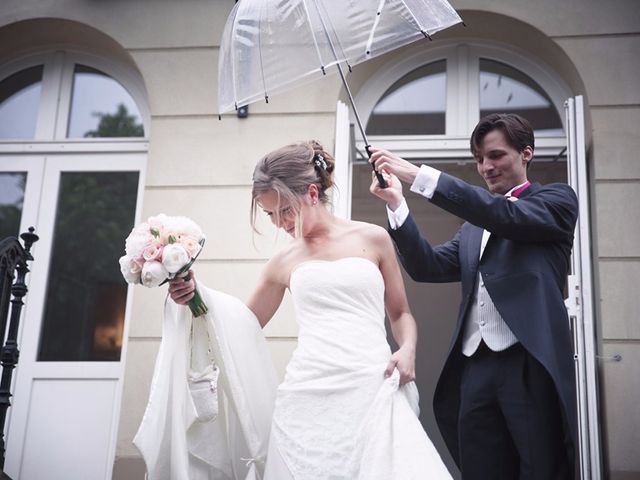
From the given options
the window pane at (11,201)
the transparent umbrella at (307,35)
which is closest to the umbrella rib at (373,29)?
the transparent umbrella at (307,35)

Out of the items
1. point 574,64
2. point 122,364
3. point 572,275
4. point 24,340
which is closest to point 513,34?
point 574,64

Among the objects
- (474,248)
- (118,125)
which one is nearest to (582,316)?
(474,248)

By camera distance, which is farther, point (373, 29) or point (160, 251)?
point (373, 29)

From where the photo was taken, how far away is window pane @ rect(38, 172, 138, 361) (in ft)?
16.5

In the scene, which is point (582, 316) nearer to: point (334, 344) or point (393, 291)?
point (393, 291)

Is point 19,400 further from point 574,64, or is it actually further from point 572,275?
point 574,64

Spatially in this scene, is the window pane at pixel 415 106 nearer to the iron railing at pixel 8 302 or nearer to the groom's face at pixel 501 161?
the groom's face at pixel 501 161

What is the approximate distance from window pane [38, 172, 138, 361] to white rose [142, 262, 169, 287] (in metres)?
2.52

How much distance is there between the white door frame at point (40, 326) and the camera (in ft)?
15.4

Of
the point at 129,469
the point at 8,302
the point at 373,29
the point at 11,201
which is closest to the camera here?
the point at 373,29

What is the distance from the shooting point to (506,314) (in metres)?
2.50

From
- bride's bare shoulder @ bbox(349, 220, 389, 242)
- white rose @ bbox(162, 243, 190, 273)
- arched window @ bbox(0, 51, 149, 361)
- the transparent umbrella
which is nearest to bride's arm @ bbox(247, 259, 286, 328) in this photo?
bride's bare shoulder @ bbox(349, 220, 389, 242)

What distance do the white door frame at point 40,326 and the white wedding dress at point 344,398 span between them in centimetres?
221

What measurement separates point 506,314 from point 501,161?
23.0 inches
